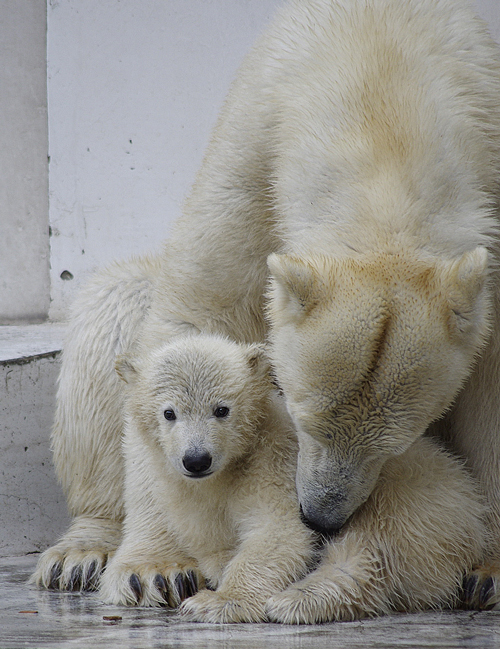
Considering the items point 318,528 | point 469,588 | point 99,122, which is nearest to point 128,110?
point 99,122

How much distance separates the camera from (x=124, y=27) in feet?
14.3

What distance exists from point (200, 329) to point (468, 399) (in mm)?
860

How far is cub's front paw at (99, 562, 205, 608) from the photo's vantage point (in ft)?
8.21

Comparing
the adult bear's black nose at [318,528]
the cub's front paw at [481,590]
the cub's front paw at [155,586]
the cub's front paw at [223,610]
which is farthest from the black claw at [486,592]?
the cub's front paw at [155,586]

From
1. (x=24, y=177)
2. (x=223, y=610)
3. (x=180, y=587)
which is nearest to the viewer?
(x=223, y=610)

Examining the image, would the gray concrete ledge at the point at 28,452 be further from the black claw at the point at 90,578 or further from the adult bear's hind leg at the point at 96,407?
Answer: the black claw at the point at 90,578

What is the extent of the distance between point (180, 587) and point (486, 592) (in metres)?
0.83

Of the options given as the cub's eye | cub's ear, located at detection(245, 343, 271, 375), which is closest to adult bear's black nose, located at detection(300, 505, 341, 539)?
the cub's eye

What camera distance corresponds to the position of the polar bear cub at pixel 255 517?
2211mm

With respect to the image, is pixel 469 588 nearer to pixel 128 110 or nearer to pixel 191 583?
pixel 191 583

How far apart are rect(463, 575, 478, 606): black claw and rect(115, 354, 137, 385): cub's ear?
109 centimetres

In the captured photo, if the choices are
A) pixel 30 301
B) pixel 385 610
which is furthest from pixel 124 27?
pixel 385 610

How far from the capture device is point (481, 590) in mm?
2416

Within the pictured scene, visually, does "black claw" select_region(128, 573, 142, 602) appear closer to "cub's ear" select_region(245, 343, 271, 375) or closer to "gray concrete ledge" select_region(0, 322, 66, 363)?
"cub's ear" select_region(245, 343, 271, 375)
